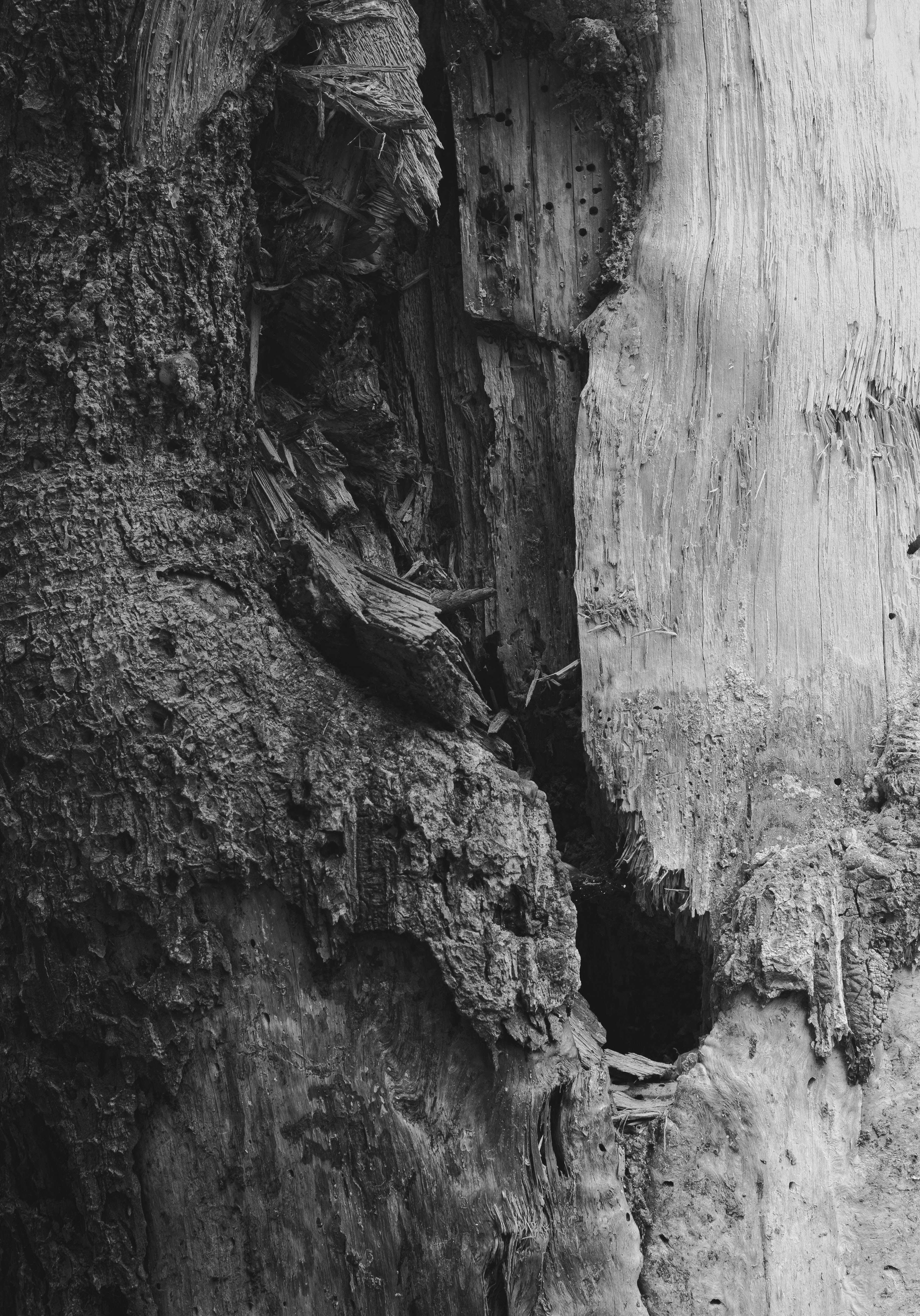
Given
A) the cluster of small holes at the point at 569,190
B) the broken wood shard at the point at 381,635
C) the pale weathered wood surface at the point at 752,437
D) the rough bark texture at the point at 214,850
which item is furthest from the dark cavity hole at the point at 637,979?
the cluster of small holes at the point at 569,190

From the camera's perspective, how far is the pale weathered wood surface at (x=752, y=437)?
7.20 ft

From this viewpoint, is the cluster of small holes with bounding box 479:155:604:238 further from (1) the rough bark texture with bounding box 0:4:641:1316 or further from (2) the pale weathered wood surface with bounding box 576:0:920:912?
(1) the rough bark texture with bounding box 0:4:641:1316

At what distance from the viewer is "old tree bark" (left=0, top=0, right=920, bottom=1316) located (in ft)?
6.08

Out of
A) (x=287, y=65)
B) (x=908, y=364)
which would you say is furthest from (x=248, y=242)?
(x=908, y=364)

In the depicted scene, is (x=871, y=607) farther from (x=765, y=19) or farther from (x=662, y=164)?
(x=765, y=19)

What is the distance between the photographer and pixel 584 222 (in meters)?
2.36

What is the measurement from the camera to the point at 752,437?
2.26m

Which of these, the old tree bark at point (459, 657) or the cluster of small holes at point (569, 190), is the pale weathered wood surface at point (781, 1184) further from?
the cluster of small holes at point (569, 190)

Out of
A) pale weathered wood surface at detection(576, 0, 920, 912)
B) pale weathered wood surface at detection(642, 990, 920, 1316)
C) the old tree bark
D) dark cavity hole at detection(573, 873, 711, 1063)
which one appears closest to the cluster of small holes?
the old tree bark

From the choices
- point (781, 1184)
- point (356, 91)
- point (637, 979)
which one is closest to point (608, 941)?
point (637, 979)

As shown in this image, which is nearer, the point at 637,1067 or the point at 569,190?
the point at 637,1067

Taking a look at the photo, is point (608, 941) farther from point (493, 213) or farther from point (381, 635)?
point (493, 213)

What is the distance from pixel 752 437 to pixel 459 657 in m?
0.76

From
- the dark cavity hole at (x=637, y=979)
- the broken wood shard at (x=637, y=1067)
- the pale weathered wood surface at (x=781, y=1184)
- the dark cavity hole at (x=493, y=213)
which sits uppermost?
the dark cavity hole at (x=493, y=213)
